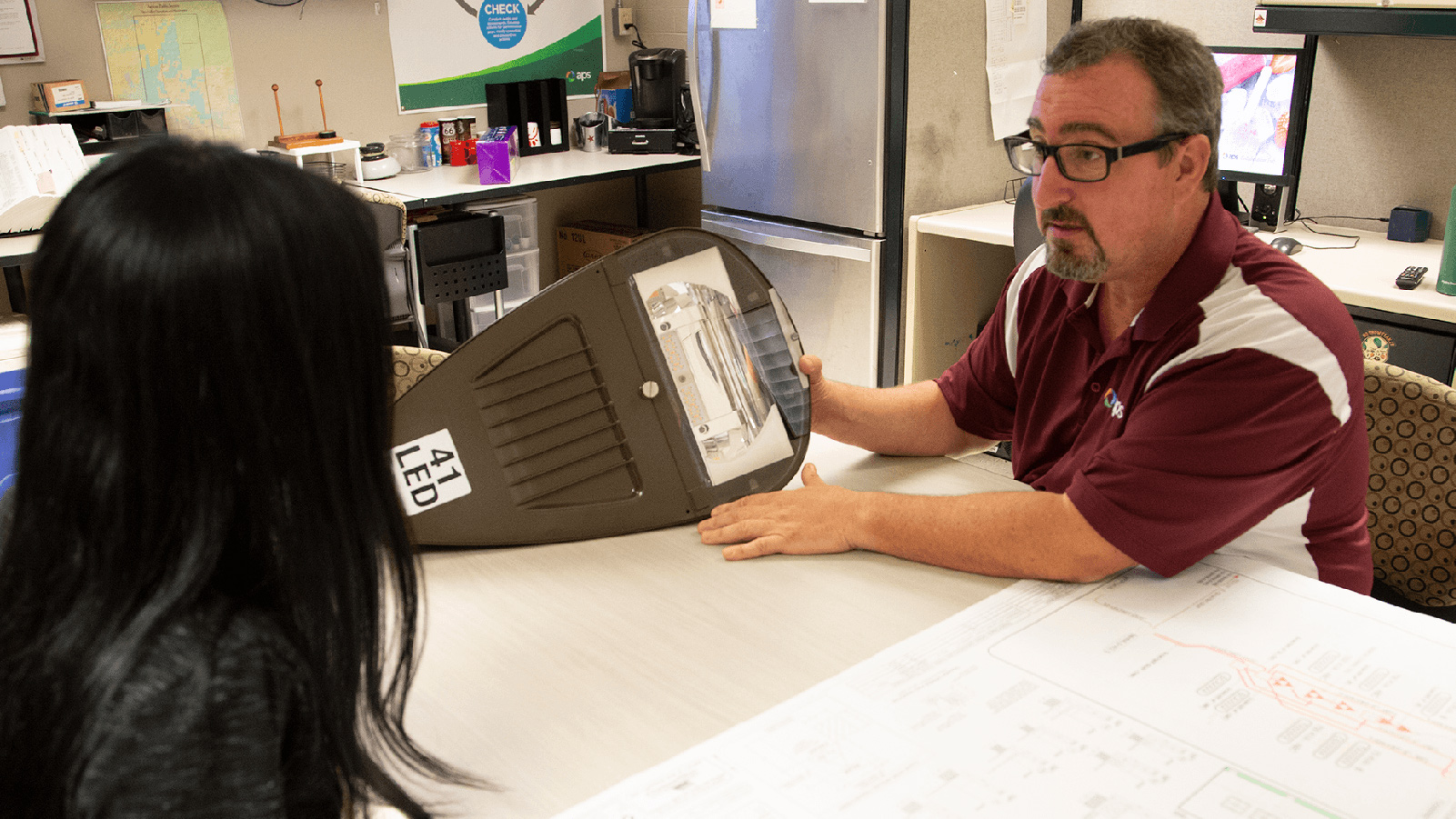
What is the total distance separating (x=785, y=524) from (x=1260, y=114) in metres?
2.24

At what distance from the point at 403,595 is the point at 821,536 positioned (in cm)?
60

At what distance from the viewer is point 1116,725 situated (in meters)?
0.85

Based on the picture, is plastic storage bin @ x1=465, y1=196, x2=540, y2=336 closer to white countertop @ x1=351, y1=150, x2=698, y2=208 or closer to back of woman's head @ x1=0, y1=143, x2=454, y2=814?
white countertop @ x1=351, y1=150, x2=698, y2=208

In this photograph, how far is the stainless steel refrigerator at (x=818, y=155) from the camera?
9.75 feet

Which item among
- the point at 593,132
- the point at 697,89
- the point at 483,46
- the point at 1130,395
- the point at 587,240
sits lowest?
the point at 587,240

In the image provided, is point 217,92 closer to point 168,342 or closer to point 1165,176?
point 1165,176

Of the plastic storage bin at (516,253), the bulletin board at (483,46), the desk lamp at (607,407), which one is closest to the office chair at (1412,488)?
the desk lamp at (607,407)

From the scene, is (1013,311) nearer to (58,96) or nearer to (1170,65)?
(1170,65)

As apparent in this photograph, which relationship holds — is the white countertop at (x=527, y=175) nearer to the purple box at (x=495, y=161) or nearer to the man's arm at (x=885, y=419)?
the purple box at (x=495, y=161)

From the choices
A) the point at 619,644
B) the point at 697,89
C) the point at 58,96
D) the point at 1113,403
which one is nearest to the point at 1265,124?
the point at 697,89

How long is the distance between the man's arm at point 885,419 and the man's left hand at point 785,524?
0.22 m

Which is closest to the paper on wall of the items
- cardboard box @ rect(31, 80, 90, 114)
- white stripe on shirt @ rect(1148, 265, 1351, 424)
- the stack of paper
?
white stripe on shirt @ rect(1148, 265, 1351, 424)

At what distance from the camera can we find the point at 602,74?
14.7 ft

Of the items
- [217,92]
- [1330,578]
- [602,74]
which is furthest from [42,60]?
[1330,578]
